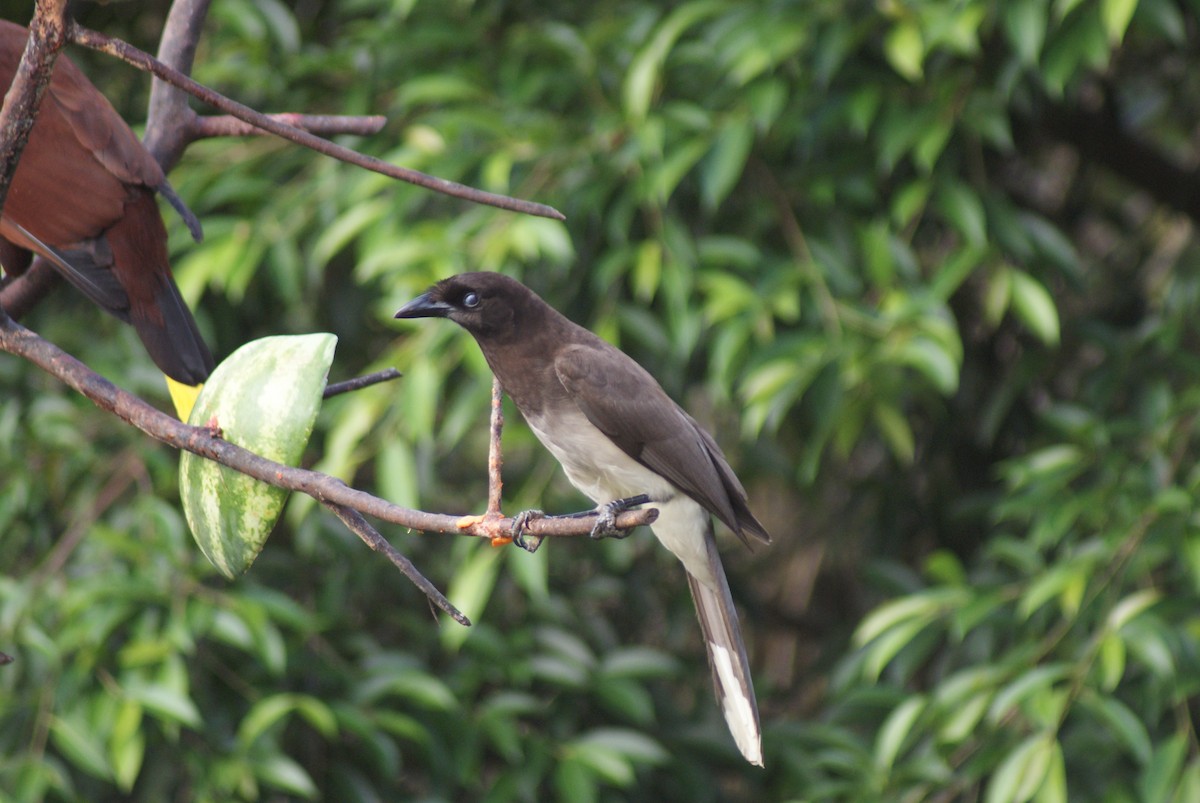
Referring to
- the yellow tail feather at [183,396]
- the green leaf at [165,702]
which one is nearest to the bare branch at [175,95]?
the yellow tail feather at [183,396]

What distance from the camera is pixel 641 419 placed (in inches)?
72.0

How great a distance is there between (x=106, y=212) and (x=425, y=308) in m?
0.43

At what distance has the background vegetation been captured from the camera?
2549mm

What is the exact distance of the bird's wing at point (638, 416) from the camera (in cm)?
182

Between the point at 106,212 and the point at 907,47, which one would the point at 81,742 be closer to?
the point at 106,212

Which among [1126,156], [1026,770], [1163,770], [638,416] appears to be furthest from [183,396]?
[1126,156]

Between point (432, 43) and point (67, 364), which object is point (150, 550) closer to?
point (432, 43)

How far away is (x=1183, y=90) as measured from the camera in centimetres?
363

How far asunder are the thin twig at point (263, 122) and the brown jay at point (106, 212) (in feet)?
1.93

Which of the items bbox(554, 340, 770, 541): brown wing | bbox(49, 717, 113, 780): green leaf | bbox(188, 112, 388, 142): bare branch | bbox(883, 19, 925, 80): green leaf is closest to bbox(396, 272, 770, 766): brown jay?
bbox(554, 340, 770, 541): brown wing

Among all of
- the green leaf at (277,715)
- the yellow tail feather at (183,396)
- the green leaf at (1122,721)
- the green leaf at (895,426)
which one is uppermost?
the yellow tail feather at (183,396)

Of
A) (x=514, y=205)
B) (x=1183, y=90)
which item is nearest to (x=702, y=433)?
(x=514, y=205)

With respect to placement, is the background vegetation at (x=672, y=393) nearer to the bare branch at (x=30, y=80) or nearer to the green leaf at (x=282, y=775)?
the green leaf at (x=282, y=775)

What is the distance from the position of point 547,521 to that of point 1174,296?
7.24ft
